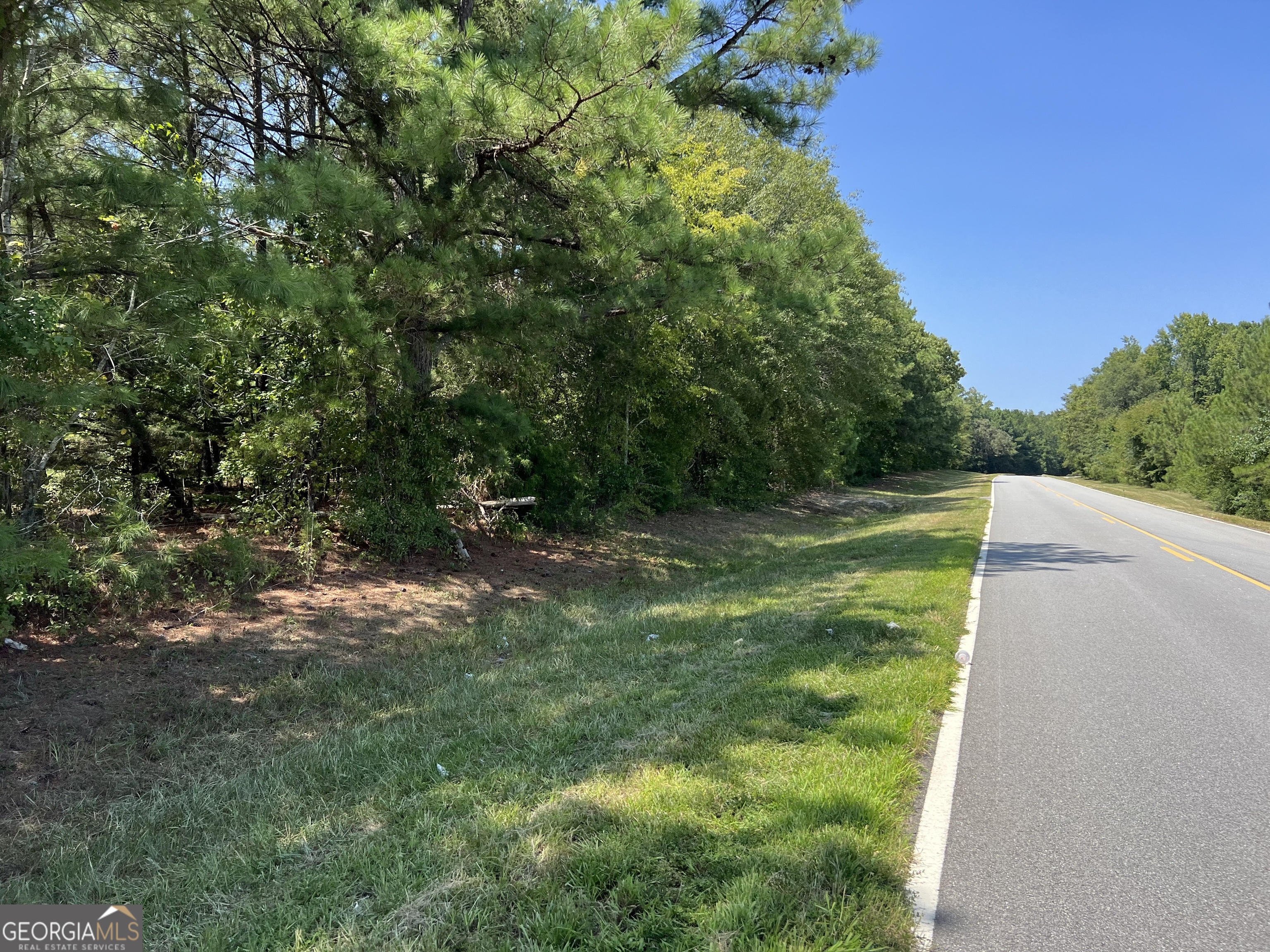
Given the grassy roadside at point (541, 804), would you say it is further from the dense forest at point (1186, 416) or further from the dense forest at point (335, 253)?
the dense forest at point (1186, 416)

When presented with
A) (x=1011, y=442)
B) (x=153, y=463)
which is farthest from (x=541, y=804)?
(x=1011, y=442)

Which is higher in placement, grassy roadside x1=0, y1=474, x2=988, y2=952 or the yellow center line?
the yellow center line

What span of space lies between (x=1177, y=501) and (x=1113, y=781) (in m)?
38.1

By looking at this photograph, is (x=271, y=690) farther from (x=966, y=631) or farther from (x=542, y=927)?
(x=966, y=631)

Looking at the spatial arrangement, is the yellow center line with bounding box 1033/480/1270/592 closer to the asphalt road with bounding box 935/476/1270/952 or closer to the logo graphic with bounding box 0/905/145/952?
the asphalt road with bounding box 935/476/1270/952

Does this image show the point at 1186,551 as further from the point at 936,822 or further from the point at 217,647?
the point at 217,647

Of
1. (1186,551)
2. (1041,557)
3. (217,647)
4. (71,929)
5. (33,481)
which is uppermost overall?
(33,481)

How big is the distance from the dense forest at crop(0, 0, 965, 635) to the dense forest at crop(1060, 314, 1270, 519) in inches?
1072

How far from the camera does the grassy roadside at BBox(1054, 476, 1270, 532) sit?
77.9 ft

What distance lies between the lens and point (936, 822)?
338cm

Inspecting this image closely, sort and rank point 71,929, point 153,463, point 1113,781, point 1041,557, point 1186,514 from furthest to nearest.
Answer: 1. point 1186,514
2. point 1041,557
3. point 153,463
4. point 1113,781
5. point 71,929

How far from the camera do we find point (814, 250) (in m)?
9.01

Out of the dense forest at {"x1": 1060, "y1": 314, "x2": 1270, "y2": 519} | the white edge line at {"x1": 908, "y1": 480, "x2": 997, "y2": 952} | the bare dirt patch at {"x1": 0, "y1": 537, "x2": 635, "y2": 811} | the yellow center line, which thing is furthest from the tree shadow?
the dense forest at {"x1": 1060, "y1": 314, "x2": 1270, "y2": 519}

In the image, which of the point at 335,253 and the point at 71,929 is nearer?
the point at 71,929
